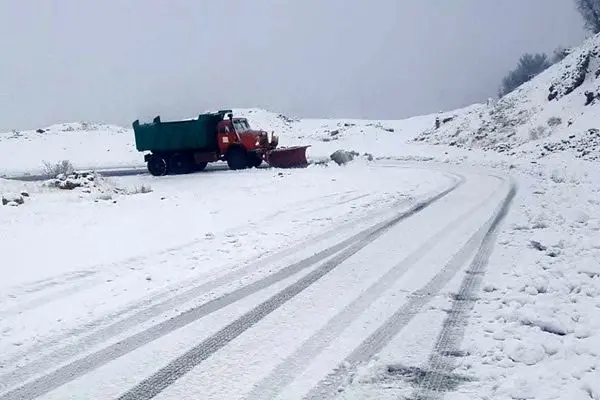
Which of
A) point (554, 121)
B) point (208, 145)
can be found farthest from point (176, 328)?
point (554, 121)

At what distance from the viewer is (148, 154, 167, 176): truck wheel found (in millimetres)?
26938

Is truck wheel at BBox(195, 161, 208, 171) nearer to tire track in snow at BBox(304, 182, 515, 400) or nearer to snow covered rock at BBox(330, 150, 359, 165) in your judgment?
snow covered rock at BBox(330, 150, 359, 165)

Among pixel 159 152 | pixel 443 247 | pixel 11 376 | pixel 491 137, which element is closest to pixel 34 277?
pixel 11 376

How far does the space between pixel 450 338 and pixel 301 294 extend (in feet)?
6.98

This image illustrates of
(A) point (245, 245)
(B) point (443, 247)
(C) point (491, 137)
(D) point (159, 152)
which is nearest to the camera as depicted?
(B) point (443, 247)

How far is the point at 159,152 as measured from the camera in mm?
27094

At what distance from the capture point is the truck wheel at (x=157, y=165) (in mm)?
26938

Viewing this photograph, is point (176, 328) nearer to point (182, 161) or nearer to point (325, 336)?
point (325, 336)

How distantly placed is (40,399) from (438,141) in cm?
4381

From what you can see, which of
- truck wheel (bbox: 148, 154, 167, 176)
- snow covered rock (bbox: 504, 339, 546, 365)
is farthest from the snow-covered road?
truck wheel (bbox: 148, 154, 167, 176)

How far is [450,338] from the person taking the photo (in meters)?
4.91

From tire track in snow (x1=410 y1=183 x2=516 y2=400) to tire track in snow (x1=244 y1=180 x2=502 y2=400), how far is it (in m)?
0.90

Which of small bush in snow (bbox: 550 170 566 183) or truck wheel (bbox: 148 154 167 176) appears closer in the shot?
small bush in snow (bbox: 550 170 566 183)

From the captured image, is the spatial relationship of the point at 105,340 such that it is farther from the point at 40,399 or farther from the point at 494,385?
the point at 494,385
